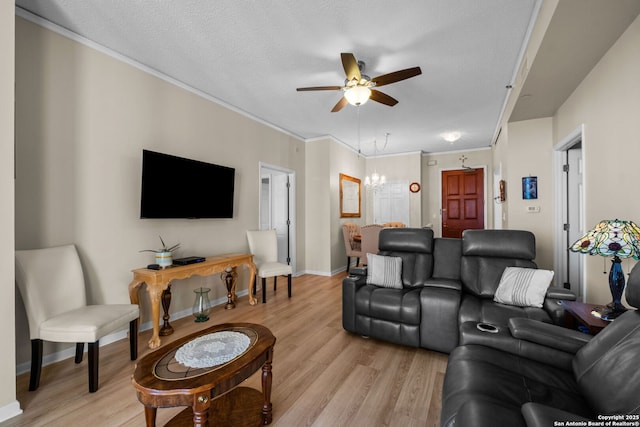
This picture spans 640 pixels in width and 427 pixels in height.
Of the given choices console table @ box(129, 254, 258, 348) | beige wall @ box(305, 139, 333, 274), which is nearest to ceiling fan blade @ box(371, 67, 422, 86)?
console table @ box(129, 254, 258, 348)

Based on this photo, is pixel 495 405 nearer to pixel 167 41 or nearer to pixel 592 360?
pixel 592 360

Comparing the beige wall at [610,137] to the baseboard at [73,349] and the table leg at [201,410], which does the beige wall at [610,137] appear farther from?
the baseboard at [73,349]

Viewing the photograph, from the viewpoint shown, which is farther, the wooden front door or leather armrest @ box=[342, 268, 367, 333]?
the wooden front door

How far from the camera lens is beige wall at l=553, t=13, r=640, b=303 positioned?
1.88 metres

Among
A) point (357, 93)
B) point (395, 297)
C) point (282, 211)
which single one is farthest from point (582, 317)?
point (282, 211)

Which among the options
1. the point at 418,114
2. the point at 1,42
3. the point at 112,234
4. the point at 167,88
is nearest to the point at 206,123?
the point at 167,88

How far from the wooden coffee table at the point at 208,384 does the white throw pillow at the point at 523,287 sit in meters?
1.97

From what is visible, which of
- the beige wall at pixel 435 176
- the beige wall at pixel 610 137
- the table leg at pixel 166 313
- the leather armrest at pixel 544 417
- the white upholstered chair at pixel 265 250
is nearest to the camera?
the leather armrest at pixel 544 417

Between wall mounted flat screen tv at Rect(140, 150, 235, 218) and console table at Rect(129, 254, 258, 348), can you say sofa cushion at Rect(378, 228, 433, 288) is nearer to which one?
console table at Rect(129, 254, 258, 348)

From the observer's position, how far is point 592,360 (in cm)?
127

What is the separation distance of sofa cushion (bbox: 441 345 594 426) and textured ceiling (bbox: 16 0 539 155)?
Answer: 7.83 ft

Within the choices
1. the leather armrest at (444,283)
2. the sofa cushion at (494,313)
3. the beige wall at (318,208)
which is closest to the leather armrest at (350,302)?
the leather armrest at (444,283)

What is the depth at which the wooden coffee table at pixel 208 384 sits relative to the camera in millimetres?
1188

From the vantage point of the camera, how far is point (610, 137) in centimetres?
218
